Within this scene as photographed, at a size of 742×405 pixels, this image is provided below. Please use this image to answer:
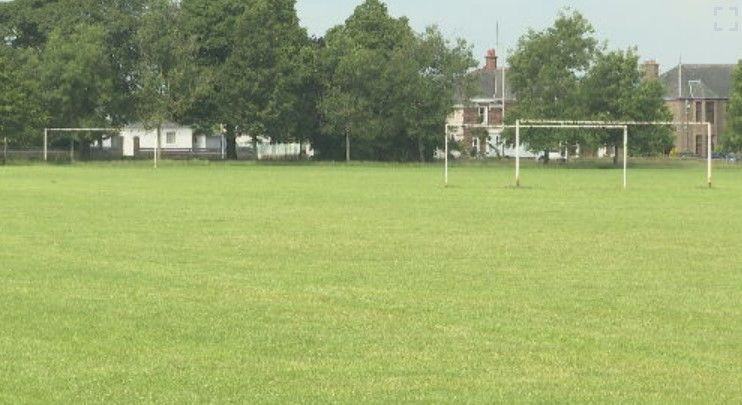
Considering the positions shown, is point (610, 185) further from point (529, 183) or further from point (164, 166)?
point (164, 166)

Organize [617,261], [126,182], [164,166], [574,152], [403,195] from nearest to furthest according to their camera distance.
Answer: [617,261] < [403,195] < [126,182] < [164,166] < [574,152]

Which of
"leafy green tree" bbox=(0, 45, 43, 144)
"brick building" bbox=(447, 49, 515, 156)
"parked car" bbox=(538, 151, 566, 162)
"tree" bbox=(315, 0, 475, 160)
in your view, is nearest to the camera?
"leafy green tree" bbox=(0, 45, 43, 144)

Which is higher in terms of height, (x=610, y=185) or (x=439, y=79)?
(x=439, y=79)

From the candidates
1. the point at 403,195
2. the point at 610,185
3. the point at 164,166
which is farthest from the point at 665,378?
the point at 164,166

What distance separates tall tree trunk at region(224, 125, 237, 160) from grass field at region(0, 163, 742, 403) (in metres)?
67.4

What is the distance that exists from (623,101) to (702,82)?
39254mm

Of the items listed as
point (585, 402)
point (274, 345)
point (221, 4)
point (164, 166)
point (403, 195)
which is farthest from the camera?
point (221, 4)

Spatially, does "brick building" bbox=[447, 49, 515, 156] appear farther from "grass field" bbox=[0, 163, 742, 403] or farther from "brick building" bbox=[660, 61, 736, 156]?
"grass field" bbox=[0, 163, 742, 403]

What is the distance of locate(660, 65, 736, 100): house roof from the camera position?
133 metres

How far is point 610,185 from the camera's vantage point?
57562mm

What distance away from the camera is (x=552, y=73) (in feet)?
322

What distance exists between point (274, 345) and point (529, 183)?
48479 mm

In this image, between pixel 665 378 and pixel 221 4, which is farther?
pixel 221 4

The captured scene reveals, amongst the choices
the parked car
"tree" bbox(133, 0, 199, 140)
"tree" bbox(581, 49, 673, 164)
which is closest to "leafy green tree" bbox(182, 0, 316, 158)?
"tree" bbox(133, 0, 199, 140)
